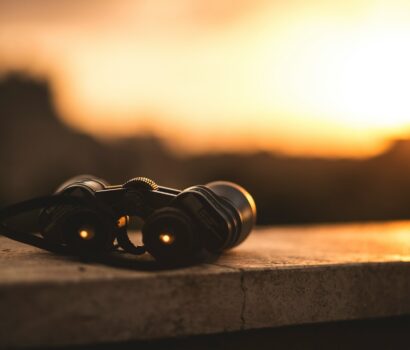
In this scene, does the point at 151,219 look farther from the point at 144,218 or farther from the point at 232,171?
the point at 232,171

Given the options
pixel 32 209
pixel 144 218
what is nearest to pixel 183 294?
pixel 144 218

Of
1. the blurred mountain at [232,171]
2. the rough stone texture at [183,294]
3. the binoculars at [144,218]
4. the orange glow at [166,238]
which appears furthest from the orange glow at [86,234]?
the blurred mountain at [232,171]

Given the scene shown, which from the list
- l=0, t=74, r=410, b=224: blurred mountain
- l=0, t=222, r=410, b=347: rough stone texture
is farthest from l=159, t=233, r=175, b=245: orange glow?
l=0, t=74, r=410, b=224: blurred mountain

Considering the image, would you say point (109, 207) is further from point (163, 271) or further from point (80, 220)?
point (163, 271)

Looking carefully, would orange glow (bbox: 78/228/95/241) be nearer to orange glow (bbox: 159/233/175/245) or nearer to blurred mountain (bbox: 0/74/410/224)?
orange glow (bbox: 159/233/175/245)

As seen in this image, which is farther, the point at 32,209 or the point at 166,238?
the point at 32,209

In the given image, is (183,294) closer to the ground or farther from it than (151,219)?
closer to the ground

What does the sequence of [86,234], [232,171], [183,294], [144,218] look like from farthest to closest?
[232,171] < [144,218] < [86,234] < [183,294]
